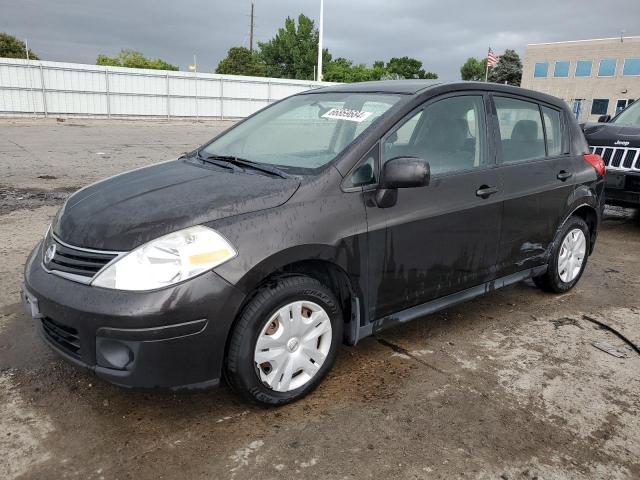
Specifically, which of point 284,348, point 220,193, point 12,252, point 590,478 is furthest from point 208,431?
point 12,252

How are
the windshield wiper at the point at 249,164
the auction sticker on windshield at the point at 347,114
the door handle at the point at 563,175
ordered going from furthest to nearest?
1. the door handle at the point at 563,175
2. the auction sticker on windshield at the point at 347,114
3. the windshield wiper at the point at 249,164

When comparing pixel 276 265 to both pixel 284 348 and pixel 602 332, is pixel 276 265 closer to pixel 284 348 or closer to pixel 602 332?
pixel 284 348

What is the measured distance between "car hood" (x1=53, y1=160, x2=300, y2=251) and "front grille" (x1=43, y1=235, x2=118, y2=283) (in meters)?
0.03

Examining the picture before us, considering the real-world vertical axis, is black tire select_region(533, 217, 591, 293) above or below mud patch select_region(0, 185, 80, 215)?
above

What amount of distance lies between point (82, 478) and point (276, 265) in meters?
1.20

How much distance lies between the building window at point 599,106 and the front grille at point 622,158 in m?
52.6

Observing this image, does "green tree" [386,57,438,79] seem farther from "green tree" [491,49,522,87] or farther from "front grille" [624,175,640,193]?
"front grille" [624,175,640,193]

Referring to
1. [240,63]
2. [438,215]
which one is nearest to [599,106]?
[240,63]

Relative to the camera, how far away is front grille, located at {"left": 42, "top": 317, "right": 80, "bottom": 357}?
243 cm

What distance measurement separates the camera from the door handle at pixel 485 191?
344 centimetres

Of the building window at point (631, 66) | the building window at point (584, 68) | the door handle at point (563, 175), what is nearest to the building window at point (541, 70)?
the building window at point (584, 68)

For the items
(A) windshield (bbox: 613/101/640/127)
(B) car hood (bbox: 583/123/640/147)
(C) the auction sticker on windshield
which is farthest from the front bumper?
(A) windshield (bbox: 613/101/640/127)

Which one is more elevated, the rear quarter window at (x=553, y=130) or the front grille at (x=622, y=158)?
the rear quarter window at (x=553, y=130)

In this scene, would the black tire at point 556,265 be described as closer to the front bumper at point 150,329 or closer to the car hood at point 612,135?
the car hood at point 612,135
